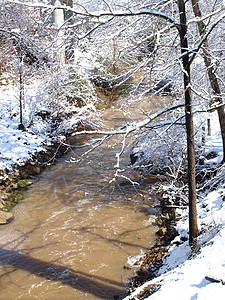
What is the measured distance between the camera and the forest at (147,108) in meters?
3.29

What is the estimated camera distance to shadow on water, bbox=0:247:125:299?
4742 millimetres

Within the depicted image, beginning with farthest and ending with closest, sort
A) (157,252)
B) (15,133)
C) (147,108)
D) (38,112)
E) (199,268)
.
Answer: (147,108)
(38,112)
(15,133)
(157,252)
(199,268)

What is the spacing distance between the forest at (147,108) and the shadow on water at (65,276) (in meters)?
0.23

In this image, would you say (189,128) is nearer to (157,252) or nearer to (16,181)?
(157,252)

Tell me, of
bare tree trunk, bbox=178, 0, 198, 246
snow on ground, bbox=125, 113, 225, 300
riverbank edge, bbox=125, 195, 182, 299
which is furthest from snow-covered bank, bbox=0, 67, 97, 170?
bare tree trunk, bbox=178, 0, 198, 246

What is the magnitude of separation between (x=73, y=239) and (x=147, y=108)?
11.8 m

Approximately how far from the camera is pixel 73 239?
634cm

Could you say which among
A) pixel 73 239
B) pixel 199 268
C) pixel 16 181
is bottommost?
pixel 73 239

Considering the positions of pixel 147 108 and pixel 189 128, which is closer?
pixel 189 128

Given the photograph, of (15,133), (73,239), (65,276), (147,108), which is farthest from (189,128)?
(147,108)

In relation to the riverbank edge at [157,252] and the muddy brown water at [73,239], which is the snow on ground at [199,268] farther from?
the muddy brown water at [73,239]

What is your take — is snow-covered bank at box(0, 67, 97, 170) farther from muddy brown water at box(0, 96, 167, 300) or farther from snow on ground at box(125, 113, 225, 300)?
snow on ground at box(125, 113, 225, 300)

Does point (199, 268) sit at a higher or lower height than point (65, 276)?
higher

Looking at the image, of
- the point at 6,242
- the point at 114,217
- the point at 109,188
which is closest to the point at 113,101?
the point at 109,188
